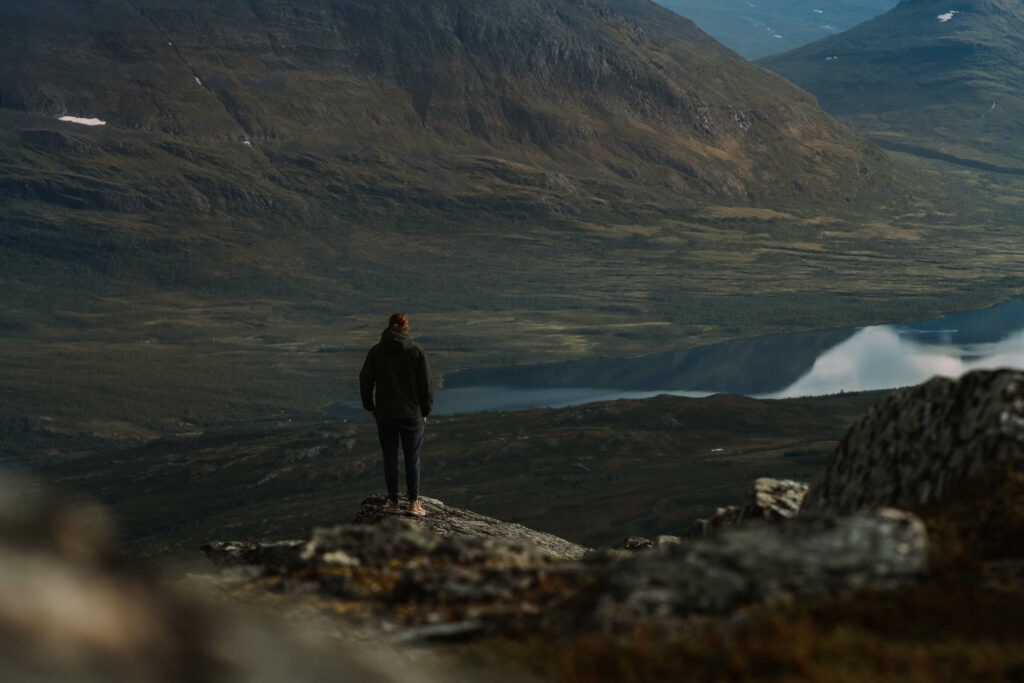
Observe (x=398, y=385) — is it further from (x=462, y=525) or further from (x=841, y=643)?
(x=841, y=643)

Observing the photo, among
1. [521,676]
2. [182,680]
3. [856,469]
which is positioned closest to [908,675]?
[521,676]

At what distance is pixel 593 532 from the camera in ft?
302

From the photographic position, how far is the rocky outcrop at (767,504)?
14.6m

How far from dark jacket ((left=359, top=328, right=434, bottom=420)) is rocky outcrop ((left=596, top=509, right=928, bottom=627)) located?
8.85 meters

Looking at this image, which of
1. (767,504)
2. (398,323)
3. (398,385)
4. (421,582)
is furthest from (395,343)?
(421,582)

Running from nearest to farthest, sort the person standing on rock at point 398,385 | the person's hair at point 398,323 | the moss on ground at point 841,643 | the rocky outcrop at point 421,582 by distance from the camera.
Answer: the moss on ground at point 841,643 → the rocky outcrop at point 421,582 → the person's hair at point 398,323 → the person standing on rock at point 398,385

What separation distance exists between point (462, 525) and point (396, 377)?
14.8 feet

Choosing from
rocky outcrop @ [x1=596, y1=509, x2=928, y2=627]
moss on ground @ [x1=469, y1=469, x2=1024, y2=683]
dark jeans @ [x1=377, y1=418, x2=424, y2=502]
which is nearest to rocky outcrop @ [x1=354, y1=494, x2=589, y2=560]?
dark jeans @ [x1=377, y1=418, x2=424, y2=502]

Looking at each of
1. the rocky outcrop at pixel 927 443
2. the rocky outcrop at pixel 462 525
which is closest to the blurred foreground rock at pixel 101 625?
the rocky outcrop at pixel 927 443

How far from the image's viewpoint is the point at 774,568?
870cm

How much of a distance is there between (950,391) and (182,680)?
28.8 ft

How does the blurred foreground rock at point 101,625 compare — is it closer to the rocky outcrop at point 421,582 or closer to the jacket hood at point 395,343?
the rocky outcrop at point 421,582

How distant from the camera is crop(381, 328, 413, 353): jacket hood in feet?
56.9

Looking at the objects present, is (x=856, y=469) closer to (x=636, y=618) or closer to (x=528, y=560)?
(x=528, y=560)
